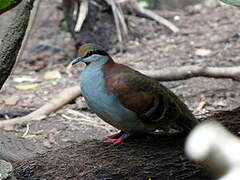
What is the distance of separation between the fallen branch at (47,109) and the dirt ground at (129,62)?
57 mm

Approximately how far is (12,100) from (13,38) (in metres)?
2.11

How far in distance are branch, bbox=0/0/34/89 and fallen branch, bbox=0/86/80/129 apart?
4.19 ft

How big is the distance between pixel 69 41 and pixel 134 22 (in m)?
0.87

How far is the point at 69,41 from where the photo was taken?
726 cm

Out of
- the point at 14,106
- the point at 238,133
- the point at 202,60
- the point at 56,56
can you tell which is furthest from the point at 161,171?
the point at 56,56

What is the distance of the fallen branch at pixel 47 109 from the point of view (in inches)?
179

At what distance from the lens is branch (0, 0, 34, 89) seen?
3.28m

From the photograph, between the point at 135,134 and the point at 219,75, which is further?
the point at 219,75

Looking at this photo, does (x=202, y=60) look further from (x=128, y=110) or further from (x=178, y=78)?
(x=128, y=110)

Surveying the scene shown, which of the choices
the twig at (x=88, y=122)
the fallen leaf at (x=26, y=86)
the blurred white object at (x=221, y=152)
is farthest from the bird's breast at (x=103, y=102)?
the fallen leaf at (x=26, y=86)

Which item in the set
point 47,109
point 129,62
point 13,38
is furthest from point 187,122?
point 129,62

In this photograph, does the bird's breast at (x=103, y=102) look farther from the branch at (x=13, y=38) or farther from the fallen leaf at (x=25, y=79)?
the fallen leaf at (x=25, y=79)

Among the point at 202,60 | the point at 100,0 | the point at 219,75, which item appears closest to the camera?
the point at 219,75

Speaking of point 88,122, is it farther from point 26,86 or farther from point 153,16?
point 153,16
